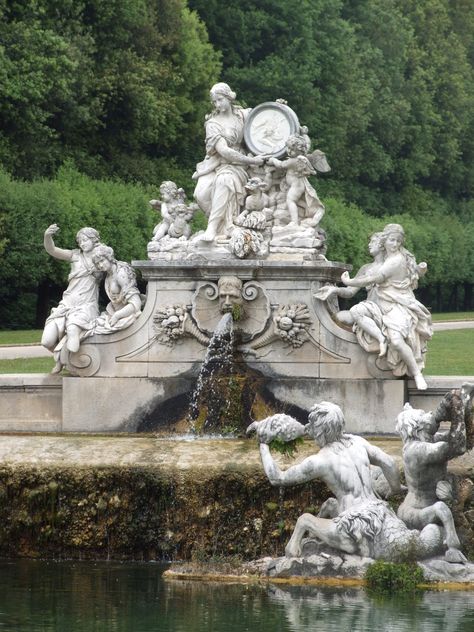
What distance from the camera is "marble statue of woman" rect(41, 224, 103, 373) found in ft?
66.1

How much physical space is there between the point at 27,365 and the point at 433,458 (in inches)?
534

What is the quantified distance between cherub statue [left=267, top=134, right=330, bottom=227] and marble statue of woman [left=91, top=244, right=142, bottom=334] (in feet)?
5.99

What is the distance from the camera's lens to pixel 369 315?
19625 millimetres

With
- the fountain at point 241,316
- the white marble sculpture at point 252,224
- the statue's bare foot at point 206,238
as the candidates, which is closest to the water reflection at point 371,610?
the fountain at point 241,316

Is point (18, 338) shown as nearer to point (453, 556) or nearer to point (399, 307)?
point (399, 307)

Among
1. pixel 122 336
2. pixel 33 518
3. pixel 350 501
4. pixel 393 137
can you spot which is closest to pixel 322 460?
pixel 350 501

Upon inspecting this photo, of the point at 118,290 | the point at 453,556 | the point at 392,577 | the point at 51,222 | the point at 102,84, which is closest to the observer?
the point at 392,577

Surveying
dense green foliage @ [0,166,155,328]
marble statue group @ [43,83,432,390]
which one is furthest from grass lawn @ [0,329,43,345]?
marble statue group @ [43,83,432,390]

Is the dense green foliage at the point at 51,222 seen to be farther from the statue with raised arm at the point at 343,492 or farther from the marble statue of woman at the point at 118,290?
the statue with raised arm at the point at 343,492

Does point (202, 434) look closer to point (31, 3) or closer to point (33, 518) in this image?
point (33, 518)

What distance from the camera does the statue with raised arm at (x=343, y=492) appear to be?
1548 centimetres

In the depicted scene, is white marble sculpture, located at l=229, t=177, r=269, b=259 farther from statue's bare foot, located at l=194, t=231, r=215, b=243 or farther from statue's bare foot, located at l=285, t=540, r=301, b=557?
statue's bare foot, located at l=285, t=540, r=301, b=557

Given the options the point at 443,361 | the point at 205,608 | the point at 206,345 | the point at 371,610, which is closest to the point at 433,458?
the point at 371,610

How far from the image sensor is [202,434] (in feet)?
65.1
